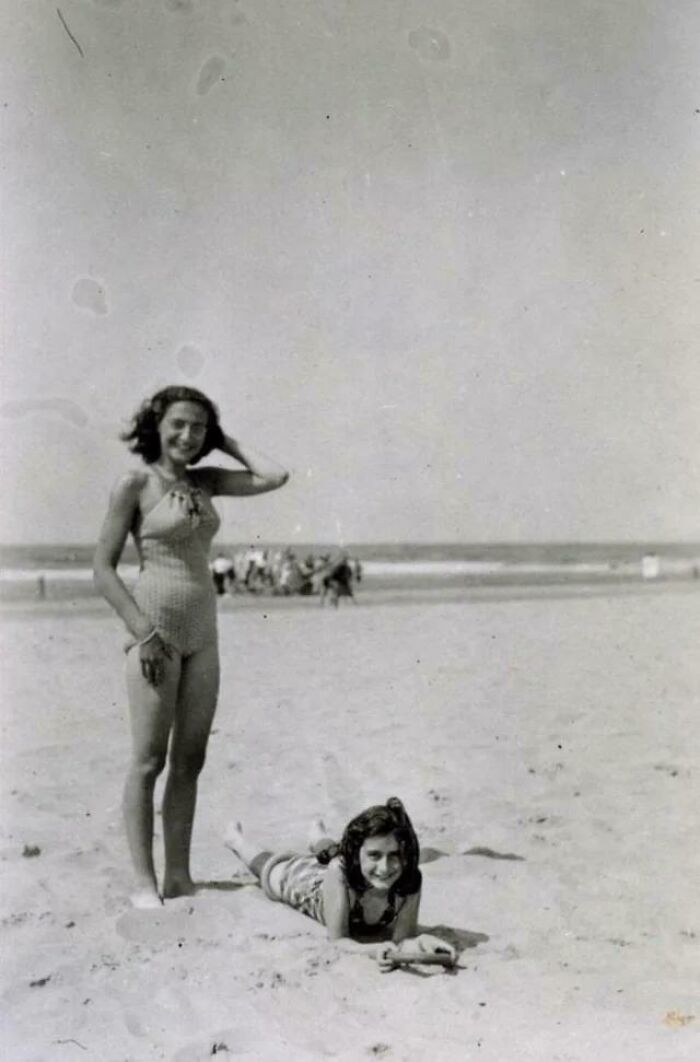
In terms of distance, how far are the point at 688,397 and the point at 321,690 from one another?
3.21 metres

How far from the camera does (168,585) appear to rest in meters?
3.46

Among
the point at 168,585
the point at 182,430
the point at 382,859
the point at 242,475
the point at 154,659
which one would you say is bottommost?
the point at 382,859

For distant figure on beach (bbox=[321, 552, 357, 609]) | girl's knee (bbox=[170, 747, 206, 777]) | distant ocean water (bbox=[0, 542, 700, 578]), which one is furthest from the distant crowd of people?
distant ocean water (bbox=[0, 542, 700, 578])

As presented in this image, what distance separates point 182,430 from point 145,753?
1.09 meters

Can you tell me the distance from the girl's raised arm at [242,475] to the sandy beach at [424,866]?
1445mm

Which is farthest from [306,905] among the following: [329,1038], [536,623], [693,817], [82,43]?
[536,623]

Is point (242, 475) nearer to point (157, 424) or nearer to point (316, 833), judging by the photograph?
point (157, 424)

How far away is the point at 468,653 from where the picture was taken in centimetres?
870

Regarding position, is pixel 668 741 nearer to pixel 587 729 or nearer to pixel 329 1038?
pixel 587 729

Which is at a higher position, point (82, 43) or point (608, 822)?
point (82, 43)

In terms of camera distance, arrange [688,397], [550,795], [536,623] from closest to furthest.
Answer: [550,795]
[688,397]
[536,623]

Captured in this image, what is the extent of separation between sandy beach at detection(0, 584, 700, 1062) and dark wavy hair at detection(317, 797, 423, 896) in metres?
0.24

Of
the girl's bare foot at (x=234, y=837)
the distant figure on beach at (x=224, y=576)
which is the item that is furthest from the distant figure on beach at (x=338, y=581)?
the girl's bare foot at (x=234, y=837)

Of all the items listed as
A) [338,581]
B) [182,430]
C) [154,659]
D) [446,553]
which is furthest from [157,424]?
[446,553]
